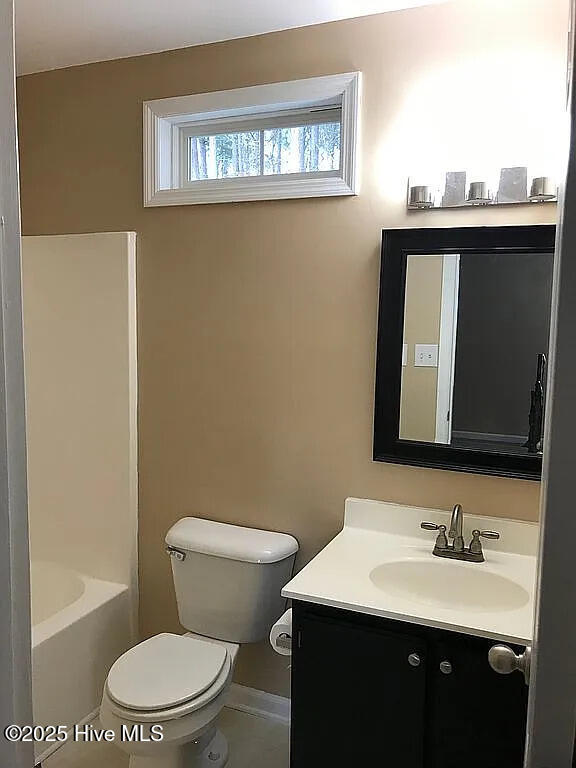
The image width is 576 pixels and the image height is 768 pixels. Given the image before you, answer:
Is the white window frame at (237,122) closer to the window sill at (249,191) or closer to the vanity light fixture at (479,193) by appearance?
the window sill at (249,191)

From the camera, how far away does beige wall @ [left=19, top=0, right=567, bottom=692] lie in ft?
7.00

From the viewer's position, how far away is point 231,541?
8.12ft

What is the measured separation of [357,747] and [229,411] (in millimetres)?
1204

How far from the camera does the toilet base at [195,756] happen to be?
2.17m

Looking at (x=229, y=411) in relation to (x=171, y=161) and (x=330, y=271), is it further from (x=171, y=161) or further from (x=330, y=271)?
(x=171, y=161)

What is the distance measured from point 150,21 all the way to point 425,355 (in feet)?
4.69

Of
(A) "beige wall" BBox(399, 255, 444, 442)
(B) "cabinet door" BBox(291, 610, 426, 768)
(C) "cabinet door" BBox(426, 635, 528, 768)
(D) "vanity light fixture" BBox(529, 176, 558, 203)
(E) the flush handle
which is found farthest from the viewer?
(E) the flush handle

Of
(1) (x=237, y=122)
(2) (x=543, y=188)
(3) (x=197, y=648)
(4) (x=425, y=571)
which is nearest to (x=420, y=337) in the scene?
(2) (x=543, y=188)

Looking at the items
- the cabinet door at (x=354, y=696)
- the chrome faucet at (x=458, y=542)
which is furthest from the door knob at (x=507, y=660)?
the chrome faucet at (x=458, y=542)

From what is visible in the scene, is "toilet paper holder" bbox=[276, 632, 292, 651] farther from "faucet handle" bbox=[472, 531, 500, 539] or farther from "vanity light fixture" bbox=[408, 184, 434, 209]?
"vanity light fixture" bbox=[408, 184, 434, 209]

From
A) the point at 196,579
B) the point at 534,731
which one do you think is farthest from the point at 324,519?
the point at 534,731

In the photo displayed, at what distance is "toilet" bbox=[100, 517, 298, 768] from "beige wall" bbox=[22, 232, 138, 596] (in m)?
0.37

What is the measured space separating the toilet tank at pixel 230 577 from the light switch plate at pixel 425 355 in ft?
2.60

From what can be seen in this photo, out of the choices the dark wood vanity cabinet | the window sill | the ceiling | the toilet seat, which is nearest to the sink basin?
the dark wood vanity cabinet
